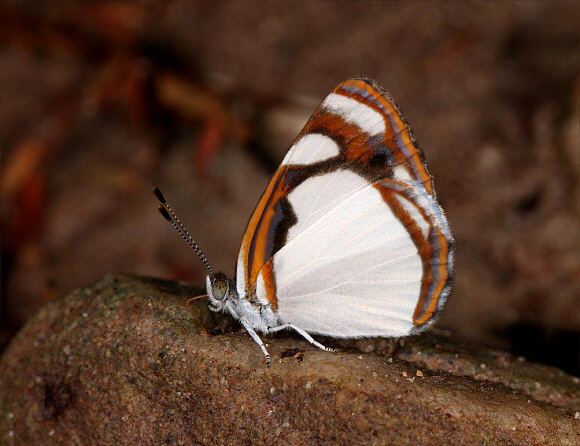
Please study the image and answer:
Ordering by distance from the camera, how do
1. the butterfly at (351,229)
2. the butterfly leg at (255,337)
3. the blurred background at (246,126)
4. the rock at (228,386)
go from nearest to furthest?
the rock at (228,386) → the butterfly leg at (255,337) → the butterfly at (351,229) → the blurred background at (246,126)

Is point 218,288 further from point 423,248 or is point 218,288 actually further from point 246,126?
point 246,126

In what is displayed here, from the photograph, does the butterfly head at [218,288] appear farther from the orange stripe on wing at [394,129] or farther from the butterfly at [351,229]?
the orange stripe on wing at [394,129]

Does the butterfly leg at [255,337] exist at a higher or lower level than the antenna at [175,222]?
lower

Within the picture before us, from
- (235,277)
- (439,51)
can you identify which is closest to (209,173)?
(439,51)

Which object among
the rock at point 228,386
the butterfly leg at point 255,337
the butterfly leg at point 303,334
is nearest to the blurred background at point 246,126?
the rock at point 228,386

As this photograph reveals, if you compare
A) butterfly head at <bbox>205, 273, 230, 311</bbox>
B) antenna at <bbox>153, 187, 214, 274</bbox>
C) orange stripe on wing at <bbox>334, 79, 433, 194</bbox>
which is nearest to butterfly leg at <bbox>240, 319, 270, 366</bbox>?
butterfly head at <bbox>205, 273, 230, 311</bbox>

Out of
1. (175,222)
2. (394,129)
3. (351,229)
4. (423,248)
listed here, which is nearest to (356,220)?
(351,229)

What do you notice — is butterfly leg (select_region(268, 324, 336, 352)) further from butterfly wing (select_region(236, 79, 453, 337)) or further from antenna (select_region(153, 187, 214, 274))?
antenna (select_region(153, 187, 214, 274))
